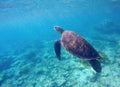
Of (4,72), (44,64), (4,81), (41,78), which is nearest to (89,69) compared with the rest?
(41,78)

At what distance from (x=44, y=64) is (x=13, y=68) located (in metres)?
3.68

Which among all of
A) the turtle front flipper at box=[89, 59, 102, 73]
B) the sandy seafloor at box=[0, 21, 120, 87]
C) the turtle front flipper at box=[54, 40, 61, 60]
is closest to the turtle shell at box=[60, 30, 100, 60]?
the turtle front flipper at box=[89, 59, 102, 73]

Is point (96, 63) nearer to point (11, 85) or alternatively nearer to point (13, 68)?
point (11, 85)

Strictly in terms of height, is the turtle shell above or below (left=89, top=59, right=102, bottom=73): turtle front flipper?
above

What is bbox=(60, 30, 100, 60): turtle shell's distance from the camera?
245 inches

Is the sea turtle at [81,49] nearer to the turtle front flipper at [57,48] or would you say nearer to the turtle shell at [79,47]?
the turtle shell at [79,47]

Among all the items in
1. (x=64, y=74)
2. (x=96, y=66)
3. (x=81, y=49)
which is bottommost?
(x=64, y=74)

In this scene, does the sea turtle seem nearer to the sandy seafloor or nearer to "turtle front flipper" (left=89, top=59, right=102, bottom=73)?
"turtle front flipper" (left=89, top=59, right=102, bottom=73)

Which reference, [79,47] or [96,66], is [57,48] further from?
[96,66]

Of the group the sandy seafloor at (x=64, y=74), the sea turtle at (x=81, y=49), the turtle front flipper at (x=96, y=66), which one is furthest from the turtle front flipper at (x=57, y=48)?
the sandy seafloor at (x=64, y=74)

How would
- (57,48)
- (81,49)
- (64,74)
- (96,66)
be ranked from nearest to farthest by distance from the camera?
1. (96,66)
2. (81,49)
3. (57,48)
4. (64,74)

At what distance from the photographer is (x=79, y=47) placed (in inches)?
256

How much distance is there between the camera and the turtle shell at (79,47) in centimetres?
622

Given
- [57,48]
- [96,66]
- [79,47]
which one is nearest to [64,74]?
[57,48]
